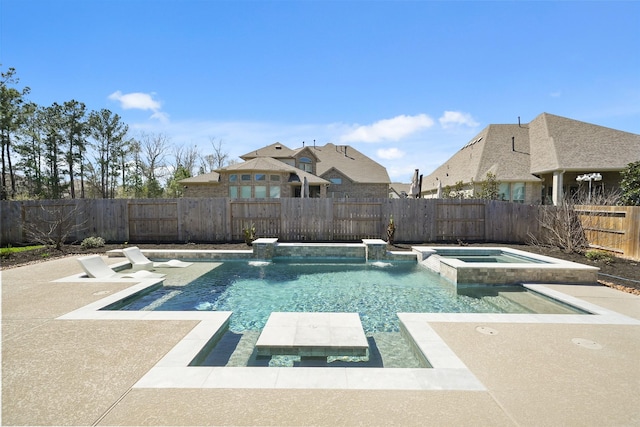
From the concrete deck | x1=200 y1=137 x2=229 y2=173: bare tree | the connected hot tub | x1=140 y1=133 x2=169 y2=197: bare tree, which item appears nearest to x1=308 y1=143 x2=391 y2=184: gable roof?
x1=200 y1=137 x2=229 y2=173: bare tree

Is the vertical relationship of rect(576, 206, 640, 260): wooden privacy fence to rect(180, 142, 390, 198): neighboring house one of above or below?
below

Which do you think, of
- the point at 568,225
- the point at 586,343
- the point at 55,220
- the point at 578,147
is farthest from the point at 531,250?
the point at 55,220

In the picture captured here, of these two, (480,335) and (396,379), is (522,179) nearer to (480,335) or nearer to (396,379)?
(480,335)

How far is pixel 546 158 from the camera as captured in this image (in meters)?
19.3

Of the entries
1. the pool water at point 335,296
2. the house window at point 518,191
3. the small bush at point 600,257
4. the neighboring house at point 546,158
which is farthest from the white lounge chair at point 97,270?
the house window at point 518,191

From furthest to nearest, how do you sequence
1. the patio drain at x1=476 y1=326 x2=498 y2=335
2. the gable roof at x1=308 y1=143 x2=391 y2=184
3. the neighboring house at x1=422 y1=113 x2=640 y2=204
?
the gable roof at x1=308 y1=143 x2=391 y2=184 → the neighboring house at x1=422 y1=113 x2=640 y2=204 → the patio drain at x1=476 y1=326 x2=498 y2=335

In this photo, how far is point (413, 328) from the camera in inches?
165

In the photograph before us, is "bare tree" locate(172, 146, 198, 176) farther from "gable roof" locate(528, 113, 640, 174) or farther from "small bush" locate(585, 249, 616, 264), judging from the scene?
"small bush" locate(585, 249, 616, 264)

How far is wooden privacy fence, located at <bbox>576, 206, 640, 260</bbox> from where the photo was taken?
29.2 ft

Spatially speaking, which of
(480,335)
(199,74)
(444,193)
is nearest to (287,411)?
(480,335)

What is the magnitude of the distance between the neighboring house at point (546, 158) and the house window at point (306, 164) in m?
12.2

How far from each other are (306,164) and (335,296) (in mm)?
22252

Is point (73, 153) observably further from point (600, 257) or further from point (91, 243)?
point (600, 257)

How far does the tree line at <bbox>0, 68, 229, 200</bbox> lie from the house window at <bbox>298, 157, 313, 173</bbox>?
42.4 feet
